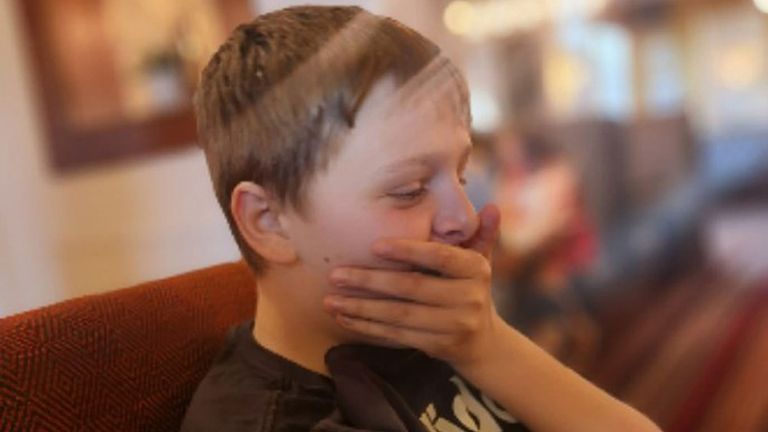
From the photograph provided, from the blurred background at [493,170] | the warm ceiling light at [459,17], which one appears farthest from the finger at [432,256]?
the warm ceiling light at [459,17]

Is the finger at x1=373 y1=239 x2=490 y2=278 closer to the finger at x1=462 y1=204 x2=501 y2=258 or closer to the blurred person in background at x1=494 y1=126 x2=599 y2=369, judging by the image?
the finger at x1=462 y1=204 x2=501 y2=258

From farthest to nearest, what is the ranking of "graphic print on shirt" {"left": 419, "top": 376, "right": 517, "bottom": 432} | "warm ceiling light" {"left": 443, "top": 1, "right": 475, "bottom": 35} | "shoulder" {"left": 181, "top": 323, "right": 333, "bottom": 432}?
"warm ceiling light" {"left": 443, "top": 1, "right": 475, "bottom": 35} → "graphic print on shirt" {"left": 419, "top": 376, "right": 517, "bottom": 432} → "shoulder" {"left": 181, "top": 323, "right": 333, "bottom": 432}

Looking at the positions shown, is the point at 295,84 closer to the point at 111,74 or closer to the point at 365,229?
the point at 365,229

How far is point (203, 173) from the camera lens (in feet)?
8.55

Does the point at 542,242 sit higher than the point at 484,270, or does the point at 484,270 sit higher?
the point at 484,270

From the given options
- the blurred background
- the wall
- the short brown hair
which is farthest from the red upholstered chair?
the wall

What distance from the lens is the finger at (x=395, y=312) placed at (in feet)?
2.08

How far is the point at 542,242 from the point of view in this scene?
2670 mm

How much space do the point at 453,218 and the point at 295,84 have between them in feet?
0.60

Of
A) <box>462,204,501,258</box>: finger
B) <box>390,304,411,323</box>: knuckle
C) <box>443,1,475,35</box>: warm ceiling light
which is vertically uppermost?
<box>443,1,475,35</box>: warm ceiling light

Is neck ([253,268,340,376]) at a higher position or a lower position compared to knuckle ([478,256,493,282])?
lower

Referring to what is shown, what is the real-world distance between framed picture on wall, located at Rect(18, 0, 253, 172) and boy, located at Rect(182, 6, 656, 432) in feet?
6.70

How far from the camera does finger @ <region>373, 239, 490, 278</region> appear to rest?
0.63m

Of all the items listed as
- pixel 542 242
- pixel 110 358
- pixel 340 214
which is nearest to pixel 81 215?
pixel 542 242
